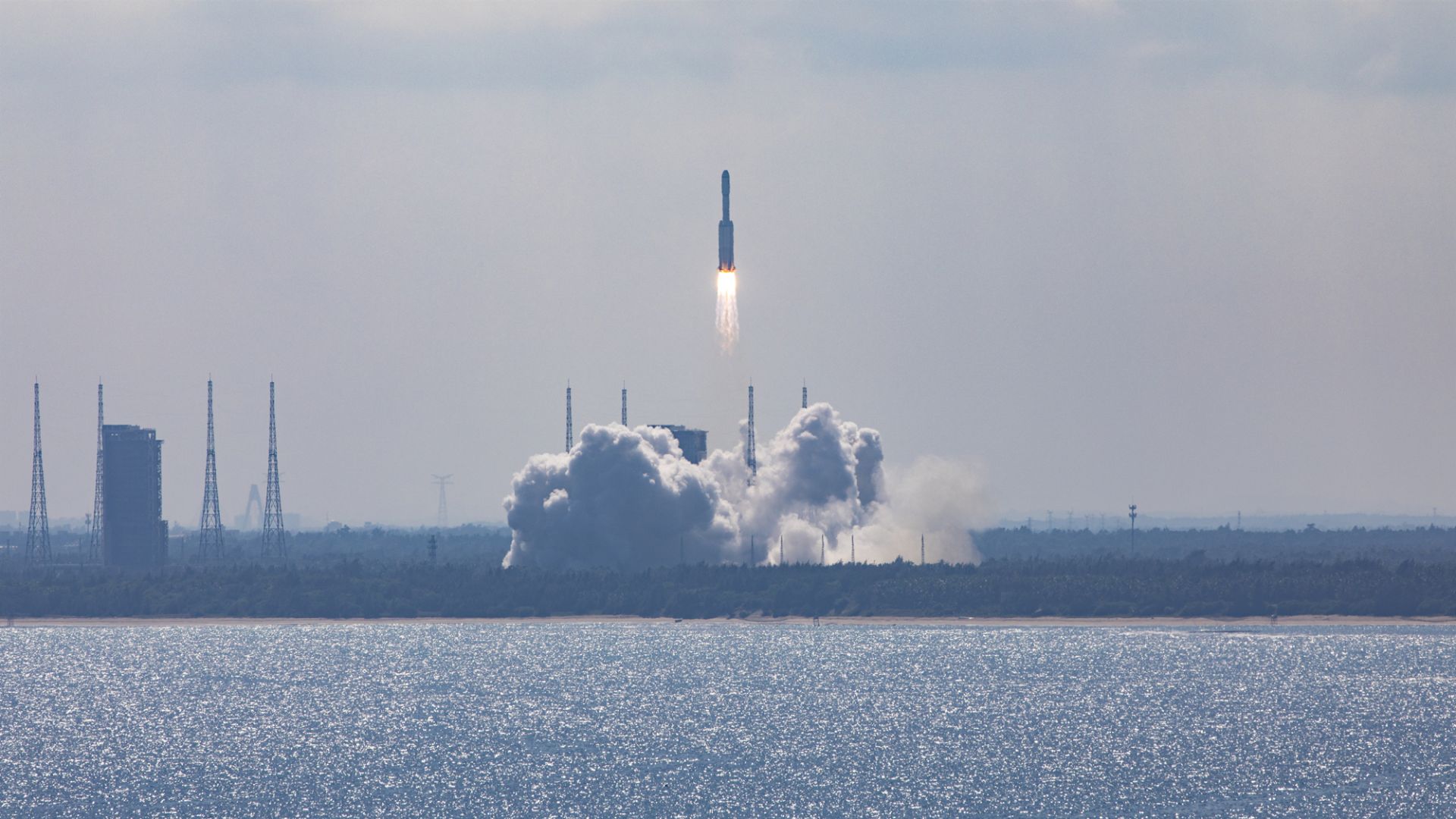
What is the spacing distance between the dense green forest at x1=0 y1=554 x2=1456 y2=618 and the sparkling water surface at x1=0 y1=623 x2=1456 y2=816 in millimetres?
3818

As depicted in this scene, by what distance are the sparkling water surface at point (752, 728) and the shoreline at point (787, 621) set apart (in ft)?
7.44

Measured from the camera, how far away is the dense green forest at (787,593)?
17150cm

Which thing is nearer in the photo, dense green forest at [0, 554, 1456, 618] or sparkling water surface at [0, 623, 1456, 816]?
sparkling water surface at [0, 623, 1456, 816]

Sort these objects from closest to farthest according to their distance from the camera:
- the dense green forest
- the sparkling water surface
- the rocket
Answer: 1. the sparkling water surface
2. the rocket
3. the dense green forest

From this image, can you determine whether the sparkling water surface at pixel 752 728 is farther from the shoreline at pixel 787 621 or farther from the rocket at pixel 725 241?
the rocket at pixel 725 241

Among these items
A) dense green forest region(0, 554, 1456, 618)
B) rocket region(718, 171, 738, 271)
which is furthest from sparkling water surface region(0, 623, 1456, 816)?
rocket region(718, 171, 738, 271)

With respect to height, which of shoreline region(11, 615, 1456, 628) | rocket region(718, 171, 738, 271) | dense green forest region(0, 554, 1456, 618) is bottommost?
shoreline region(11, 615, 1456, 628)

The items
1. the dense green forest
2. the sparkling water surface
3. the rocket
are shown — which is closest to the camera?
the sparkling water surface

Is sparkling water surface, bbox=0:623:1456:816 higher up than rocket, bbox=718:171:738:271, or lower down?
lower down

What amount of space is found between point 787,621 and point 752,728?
5787 cm

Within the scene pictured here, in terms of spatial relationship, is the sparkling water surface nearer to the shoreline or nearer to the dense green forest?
the shoreline

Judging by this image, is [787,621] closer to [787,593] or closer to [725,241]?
[787,593]

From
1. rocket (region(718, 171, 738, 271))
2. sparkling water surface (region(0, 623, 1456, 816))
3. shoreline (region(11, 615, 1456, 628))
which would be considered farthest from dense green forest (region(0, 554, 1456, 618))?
rocket (region(718, 171, 738, 271))

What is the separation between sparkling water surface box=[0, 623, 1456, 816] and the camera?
85250 mm
